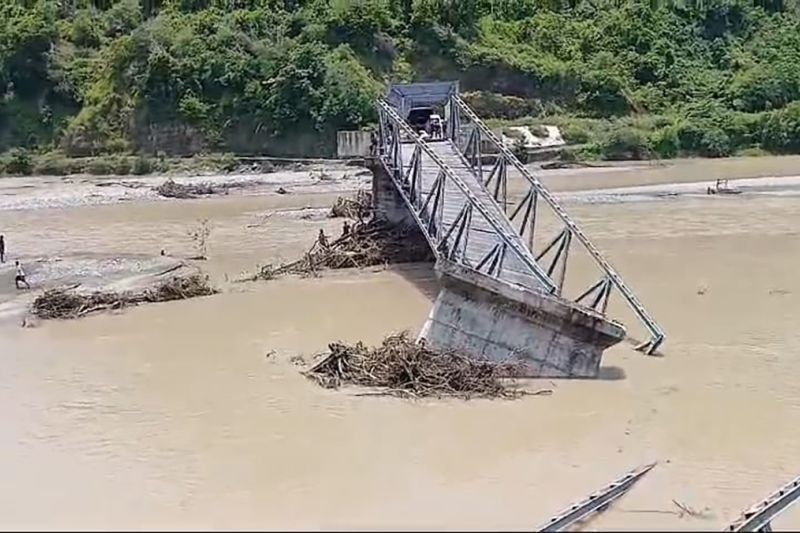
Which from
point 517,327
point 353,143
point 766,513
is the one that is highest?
point 766,513

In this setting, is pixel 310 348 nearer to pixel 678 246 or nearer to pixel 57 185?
pixel 678 246

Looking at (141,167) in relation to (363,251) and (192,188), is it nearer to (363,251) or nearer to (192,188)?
(192,188)

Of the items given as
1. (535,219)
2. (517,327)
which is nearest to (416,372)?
(517,327)

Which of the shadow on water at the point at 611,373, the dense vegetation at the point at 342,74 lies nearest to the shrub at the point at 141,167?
the dense vegetation at the point at 342,74

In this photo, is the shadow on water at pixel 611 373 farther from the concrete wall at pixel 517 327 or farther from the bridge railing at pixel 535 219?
the bridge railing at pixel 535 219

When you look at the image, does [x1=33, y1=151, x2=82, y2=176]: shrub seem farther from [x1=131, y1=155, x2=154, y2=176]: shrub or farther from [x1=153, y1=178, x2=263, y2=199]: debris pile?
[x1=153, y1=178, x2=263, y2=199]: debris pile

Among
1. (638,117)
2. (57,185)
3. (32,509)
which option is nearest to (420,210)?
(32,509)

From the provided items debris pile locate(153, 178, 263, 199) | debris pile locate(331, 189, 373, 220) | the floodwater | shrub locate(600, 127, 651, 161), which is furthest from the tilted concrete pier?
shrub locate(600, 127, 651, 161)
